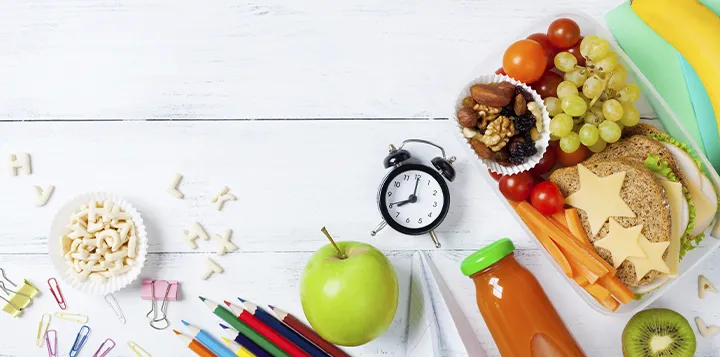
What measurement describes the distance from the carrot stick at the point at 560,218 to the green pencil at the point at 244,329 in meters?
0.50

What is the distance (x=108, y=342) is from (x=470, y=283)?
65 centimetres

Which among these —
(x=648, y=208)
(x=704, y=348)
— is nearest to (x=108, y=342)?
(x=648, y=208)

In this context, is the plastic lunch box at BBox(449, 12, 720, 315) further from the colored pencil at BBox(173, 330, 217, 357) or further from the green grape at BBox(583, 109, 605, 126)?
the colored pencil at BBox(173, 330, 217, 357)

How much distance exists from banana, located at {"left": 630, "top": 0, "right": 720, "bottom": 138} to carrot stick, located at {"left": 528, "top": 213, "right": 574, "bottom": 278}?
1.06ft

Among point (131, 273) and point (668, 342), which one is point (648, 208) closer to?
point (668, 342)

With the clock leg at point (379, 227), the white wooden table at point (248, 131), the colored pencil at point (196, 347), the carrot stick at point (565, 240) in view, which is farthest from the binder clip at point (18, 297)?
the carrot stick at point (565, 240)

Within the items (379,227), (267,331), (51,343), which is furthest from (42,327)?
(379,227)

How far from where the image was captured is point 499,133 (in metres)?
0.90

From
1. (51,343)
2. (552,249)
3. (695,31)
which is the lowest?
(51,343)

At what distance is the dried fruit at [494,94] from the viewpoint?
2.93 feet

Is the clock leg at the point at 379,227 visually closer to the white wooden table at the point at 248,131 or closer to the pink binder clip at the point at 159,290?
Answer: the white wooden table at the point at 248,131

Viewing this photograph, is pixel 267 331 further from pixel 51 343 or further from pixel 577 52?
pixel 577 52

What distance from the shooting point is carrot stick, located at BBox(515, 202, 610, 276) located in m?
0.90

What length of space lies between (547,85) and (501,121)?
11cm
